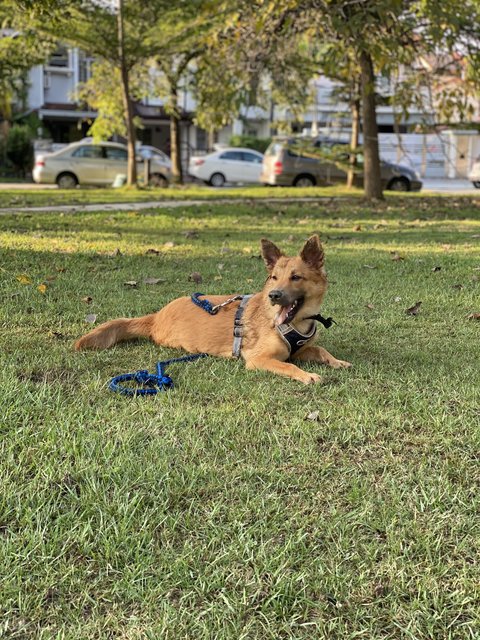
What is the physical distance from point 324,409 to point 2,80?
25.4 m

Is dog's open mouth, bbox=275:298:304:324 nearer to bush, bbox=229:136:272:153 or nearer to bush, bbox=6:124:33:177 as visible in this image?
bush, bbox=6:124:33:177

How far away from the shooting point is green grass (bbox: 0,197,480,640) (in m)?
1.89

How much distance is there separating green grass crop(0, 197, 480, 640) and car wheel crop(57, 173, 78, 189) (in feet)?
67.2

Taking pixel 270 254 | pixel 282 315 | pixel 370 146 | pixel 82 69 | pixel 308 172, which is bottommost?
pixel 282 315

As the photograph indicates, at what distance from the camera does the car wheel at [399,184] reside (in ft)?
80.1

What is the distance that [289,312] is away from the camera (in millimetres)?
3836

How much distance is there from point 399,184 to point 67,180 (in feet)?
40.3

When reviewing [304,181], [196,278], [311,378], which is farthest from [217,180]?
[311,378]

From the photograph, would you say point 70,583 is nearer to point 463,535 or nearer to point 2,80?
point 463,535

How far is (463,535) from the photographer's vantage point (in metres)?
2.24

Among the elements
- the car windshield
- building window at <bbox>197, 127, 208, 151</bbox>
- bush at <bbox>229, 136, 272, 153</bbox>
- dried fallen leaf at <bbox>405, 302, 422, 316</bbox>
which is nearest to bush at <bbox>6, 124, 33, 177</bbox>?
bush at <bbox>229, 136, 272, 153</bbox>

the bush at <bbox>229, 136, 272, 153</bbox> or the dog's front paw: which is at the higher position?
the bush at <bbox>229, 136, 272, 153</bbox>

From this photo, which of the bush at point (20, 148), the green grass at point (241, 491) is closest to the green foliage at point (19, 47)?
the bush at point (20, 148)

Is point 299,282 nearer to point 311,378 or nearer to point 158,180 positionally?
point 311,378
